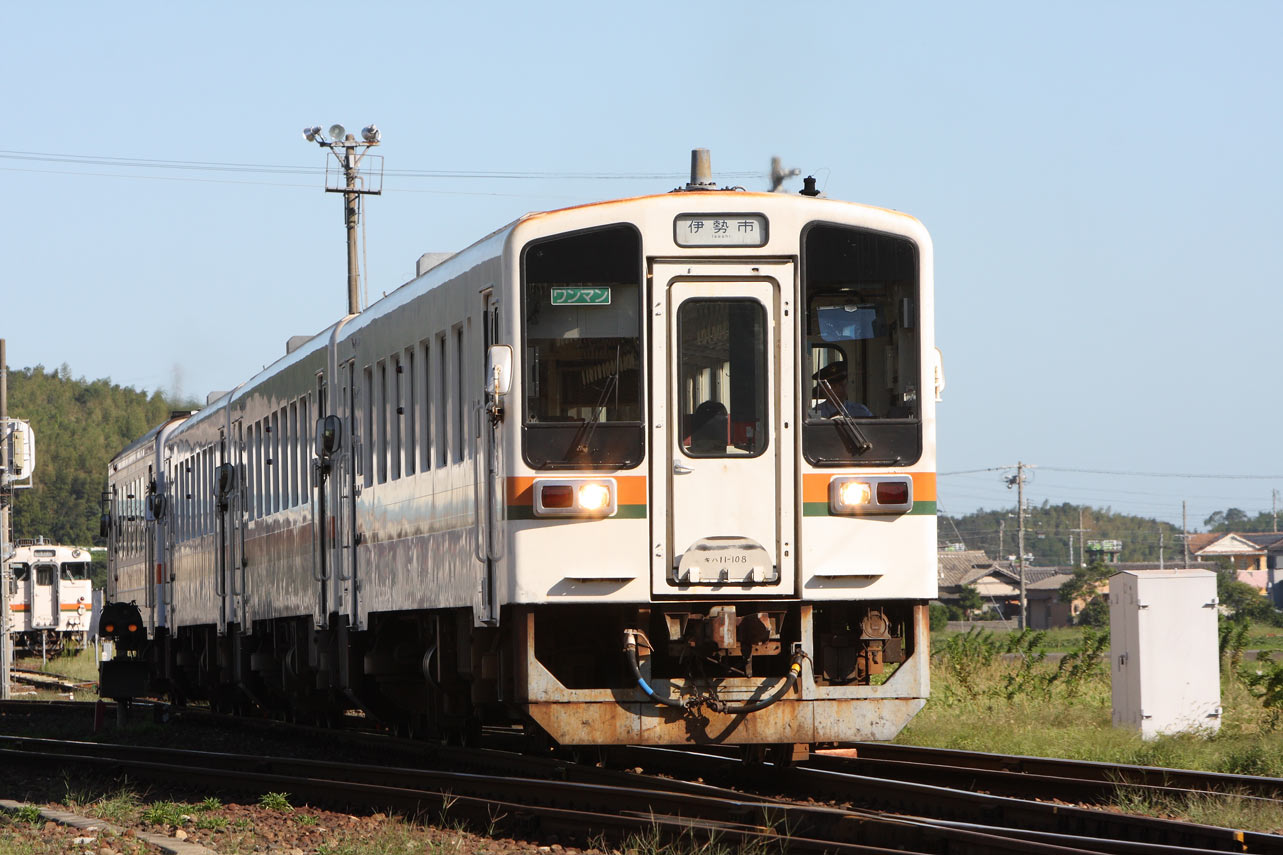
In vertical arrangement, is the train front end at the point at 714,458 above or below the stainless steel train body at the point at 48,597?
above

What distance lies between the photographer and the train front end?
947 cm

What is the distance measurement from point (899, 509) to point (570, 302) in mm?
2078

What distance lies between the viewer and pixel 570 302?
9.62 m

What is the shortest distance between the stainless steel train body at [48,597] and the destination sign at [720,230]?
45968 millimetres

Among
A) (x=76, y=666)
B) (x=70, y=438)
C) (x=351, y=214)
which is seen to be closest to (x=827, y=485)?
(x=351, y=214)

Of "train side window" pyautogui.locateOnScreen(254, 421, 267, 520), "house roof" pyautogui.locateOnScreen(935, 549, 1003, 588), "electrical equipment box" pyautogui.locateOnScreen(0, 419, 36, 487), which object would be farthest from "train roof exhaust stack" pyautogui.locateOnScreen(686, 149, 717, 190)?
"house roof" pyautogui.locateOnScreen(935, 549, 1003, 588)

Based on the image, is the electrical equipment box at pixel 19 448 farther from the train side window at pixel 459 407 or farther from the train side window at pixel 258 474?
the train side window at pixel 459 407

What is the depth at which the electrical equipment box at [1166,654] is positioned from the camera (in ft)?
44.9

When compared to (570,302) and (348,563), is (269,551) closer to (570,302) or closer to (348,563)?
(348,563)

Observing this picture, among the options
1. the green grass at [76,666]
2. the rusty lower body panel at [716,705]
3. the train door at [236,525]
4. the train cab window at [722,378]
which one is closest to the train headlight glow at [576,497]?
the train cab window at [722,378]

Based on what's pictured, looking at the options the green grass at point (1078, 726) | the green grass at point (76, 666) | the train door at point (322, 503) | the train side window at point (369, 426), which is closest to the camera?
the green grass at point (1078, 726)

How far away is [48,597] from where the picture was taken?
53.1 metres

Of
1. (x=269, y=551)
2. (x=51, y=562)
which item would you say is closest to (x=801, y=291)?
(x=269, y=551)

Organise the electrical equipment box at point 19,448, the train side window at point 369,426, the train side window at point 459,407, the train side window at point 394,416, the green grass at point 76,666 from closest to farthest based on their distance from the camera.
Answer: the train side window at point 459,407
the train side window at point 394,416
the train side window at point 369,426
the electrical equipment box at point 19,448
the green grass at point 76,666
